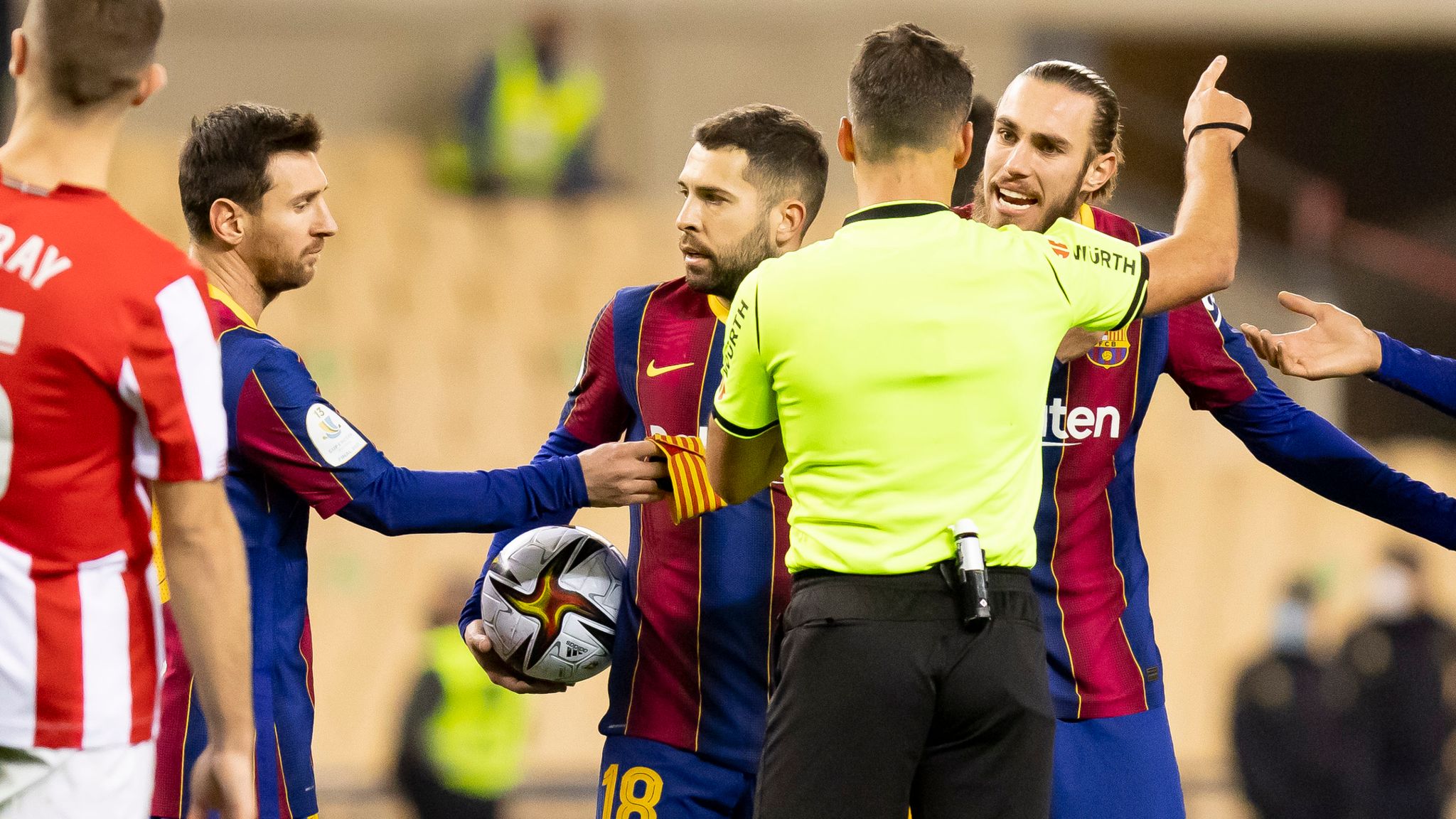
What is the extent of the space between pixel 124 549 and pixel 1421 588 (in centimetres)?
1049

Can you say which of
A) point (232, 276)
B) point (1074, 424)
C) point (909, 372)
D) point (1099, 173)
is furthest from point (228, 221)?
point (1099, 173)

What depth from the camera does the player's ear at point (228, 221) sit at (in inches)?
158

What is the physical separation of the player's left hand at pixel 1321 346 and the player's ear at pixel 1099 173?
0.57 metres

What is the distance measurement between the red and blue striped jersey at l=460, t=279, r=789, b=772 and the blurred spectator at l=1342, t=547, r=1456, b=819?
8.64 metres

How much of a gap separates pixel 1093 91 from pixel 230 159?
7.51 ft

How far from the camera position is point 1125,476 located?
4.50 meters

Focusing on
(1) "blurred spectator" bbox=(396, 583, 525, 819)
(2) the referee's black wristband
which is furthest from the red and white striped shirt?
(1) "blurred spectator" bbox=(396, 583, 525, 819)

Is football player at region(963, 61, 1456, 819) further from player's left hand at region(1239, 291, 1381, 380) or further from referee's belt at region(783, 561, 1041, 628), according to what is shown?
referee's belt at region(783, 561, 1041, 628)

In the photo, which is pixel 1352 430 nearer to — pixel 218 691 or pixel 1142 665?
pixel 1142 665

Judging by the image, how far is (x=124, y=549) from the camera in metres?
3.00

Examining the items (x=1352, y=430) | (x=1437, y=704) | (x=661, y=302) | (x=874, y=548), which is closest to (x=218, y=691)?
(x=874, y=548)

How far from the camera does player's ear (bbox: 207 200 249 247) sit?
4016 mm

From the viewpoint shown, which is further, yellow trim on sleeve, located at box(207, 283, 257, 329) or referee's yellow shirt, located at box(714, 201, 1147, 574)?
yellow trim on sleeve, located at box(207, 283, 257, 329)

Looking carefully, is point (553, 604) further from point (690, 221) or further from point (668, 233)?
point (668, 233)
